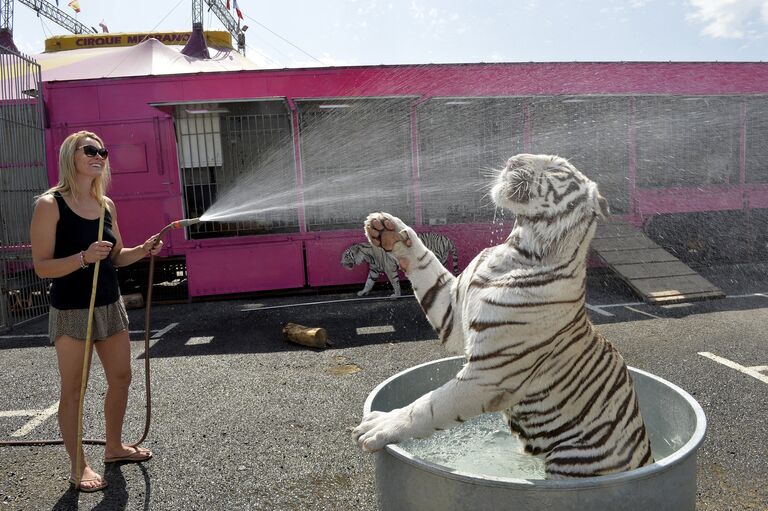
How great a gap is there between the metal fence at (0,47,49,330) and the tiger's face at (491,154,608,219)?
856 cm

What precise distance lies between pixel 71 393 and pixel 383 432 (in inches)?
97.6

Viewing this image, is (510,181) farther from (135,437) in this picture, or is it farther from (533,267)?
(135,437)

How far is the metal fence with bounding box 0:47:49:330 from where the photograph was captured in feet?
26.7

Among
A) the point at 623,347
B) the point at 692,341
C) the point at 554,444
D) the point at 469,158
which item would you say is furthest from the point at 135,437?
the point at 469,158

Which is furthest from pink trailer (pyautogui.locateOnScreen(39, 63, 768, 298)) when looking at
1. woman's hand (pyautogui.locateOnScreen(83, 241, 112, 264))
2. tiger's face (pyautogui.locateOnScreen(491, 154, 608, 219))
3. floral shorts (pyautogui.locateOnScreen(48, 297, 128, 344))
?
tiger's face (pyautogui.locateOnScreen(491, 154, 608, 219))

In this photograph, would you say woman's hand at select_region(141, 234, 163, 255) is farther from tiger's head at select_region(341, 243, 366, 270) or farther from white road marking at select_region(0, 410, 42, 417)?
tiger's head at select_region(341, 243, 366, 270)

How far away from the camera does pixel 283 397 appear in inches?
192

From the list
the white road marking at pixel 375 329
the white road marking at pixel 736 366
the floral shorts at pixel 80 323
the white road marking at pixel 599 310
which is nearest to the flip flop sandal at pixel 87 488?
the floral shorts at pixel 80 323

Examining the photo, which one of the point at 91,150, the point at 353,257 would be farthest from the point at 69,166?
the point at 353,257

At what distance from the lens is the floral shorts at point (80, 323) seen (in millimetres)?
3252

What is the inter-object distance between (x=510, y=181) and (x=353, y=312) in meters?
6.43

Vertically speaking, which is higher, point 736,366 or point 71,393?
point 71,393

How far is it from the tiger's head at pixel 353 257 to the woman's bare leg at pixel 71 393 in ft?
20.1

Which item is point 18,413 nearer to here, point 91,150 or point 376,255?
point 91,150
